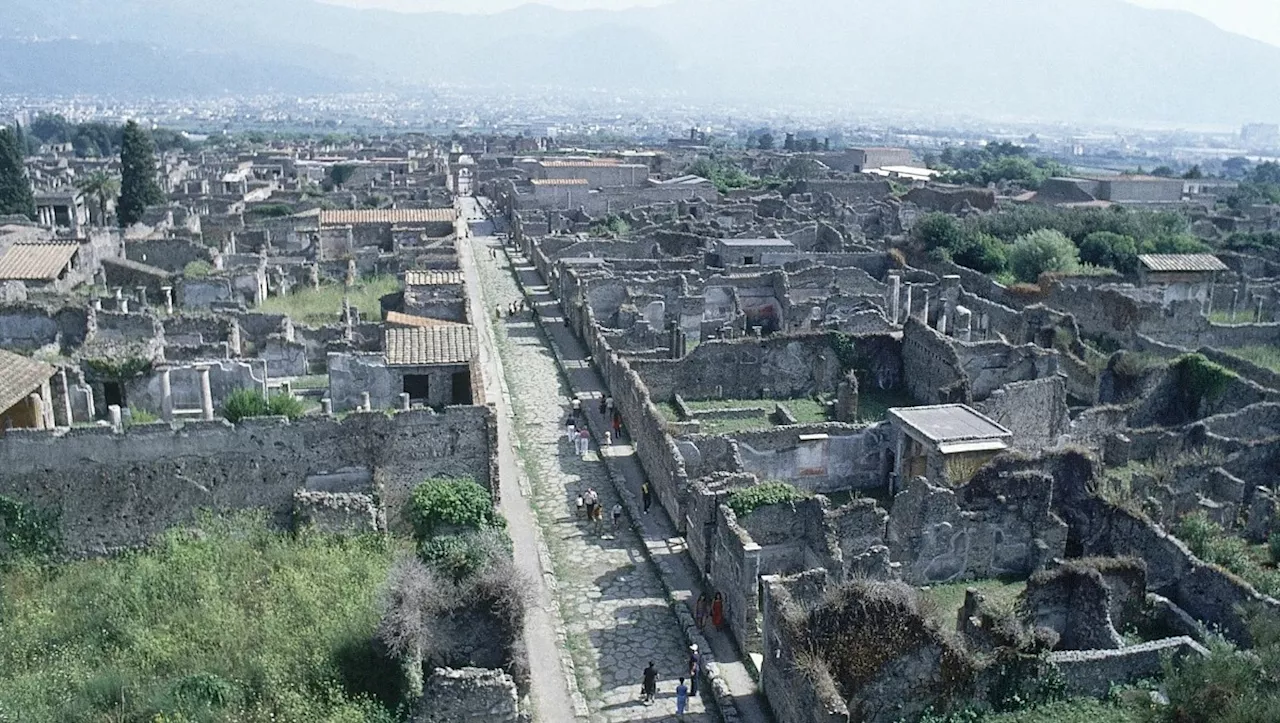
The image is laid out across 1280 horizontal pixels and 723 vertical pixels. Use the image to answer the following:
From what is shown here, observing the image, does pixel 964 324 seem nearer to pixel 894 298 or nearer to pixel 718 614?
pixel 894 298

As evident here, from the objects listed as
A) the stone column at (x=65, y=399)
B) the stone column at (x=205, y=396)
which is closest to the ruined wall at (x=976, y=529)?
the stone column at (x=205, y=396)

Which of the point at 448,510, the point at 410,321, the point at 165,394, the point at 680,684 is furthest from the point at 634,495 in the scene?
the point at 165,394

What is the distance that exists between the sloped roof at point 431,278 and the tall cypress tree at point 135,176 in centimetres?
2952

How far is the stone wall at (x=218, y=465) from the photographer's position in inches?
678

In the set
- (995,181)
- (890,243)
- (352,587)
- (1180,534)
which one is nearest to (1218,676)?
(1180,534)

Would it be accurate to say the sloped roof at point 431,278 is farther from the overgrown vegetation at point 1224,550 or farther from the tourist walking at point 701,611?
the overgrown vegetation at point 1224,550

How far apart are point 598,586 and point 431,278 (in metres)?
20.9

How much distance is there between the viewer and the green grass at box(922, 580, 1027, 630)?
17.4m

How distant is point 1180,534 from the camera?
63.0ft

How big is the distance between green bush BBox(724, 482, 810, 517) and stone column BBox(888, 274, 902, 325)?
19249 millimetres

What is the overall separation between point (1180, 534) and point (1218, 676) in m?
7.03

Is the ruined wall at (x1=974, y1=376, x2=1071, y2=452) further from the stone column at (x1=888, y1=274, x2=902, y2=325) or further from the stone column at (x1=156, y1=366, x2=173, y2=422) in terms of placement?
the stone column at (x1=156, y1=366, x2=173, y2=422)

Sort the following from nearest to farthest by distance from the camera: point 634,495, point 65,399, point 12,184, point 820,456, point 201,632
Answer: point 201,632
point 65,399
point 634,495
point 820,456
point 12,184

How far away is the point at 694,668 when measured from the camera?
15180mm
